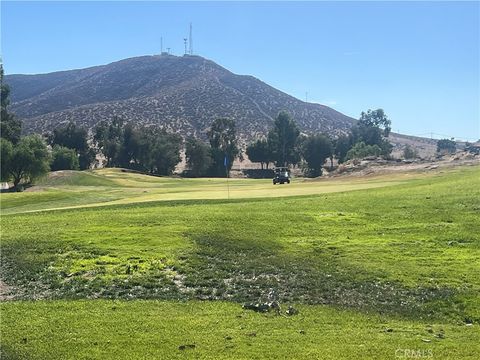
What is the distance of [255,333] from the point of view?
1201 centimetres

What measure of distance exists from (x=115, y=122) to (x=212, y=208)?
12578 cm

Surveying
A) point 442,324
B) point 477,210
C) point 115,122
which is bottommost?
point 442,324

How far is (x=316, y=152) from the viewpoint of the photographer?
135375mm

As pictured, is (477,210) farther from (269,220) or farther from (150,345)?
(150,345)

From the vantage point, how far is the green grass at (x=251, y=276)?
11.7 m

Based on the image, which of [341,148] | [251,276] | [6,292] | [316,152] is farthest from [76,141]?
[251,276]

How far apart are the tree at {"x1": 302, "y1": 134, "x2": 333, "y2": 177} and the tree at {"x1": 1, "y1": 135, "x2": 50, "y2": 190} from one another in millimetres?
75257

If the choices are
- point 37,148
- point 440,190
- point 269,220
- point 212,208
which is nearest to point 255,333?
point 269,220

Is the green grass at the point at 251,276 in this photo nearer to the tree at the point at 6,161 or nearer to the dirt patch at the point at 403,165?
the dirt patch at the point at 403,165

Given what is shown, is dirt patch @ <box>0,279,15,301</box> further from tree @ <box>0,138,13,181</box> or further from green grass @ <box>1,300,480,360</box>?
Result: tree @ <box>0,138,13,181</box>

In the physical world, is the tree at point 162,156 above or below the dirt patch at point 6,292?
above

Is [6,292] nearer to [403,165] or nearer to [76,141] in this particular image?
[403,165]

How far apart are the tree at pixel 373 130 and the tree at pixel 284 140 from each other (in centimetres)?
1944

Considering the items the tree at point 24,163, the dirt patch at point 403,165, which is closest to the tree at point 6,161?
the tree at point 24,163
